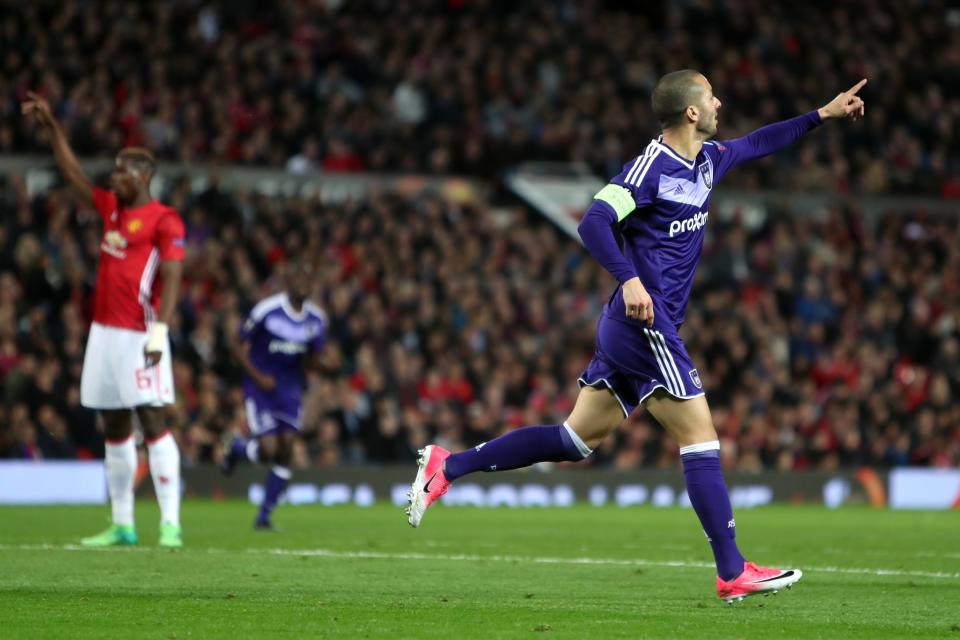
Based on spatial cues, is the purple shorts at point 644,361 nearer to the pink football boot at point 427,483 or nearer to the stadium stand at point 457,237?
the pink football boot at point 427,483

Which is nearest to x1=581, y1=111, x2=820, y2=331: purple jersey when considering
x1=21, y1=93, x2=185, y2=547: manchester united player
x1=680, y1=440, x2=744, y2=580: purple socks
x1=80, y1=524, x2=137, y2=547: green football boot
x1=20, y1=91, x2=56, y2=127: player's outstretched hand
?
x1=680, y1=440, x2=744, y2=580: purple socks

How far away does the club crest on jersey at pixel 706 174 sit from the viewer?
26.6 feet

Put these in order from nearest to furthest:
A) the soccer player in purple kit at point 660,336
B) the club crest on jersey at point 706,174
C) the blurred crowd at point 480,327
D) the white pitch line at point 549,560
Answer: the soccer player in purple kit at point 660,336
the club crest on jersey at point 706,174
the white pitch line at point 549,560
the blurred crowd at point 480,327

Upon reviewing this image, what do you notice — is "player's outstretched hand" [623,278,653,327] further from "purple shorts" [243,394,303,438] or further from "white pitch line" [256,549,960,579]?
"purple shorts" [243,394,303,438]

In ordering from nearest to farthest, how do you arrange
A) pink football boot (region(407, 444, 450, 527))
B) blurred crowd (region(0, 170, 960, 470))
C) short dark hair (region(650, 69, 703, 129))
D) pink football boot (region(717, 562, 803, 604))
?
1. pink football boot (region(717, 562, 803, 604))
2. short dark hair (region(650, 69, 703, 129))
3. pink football boot (region(407, 444, 450, 527))
4. blurred crowd (region(0, 170, 960, 470))

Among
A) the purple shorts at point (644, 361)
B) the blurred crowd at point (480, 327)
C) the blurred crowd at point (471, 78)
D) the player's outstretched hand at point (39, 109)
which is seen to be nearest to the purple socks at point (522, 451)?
the purple shorts at point (644, 361)

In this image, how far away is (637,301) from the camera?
7332 millimetres

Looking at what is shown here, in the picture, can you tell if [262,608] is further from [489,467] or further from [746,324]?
[746,324]

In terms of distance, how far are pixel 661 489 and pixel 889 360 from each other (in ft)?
19.4

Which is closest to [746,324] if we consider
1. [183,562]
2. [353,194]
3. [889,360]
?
Answer: [889,360]

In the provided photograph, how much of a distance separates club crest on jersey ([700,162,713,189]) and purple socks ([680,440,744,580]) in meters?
1.31

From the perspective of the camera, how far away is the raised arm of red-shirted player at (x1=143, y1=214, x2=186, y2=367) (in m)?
10.6

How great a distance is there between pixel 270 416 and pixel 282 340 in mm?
726

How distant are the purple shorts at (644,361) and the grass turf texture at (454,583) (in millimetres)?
1045
